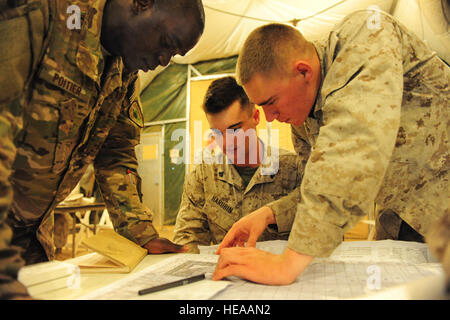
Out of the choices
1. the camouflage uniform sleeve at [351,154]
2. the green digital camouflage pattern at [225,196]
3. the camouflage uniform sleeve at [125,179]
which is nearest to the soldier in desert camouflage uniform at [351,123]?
the camouflage uniform sleeve at [351,154]

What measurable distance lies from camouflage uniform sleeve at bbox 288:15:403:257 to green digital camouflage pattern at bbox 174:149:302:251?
3.05 feet

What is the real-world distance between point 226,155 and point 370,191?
3.78ft

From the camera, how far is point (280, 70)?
32.6 inches

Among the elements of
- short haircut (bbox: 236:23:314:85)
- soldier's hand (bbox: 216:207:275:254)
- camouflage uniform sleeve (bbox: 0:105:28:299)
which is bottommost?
soldier's hand (bbox: 216:207:275:254)

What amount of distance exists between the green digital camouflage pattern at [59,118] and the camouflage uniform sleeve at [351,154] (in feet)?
1.71

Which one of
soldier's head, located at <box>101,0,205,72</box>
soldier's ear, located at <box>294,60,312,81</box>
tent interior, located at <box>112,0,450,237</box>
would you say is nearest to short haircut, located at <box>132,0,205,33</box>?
soldier's head, located at <box>101,0,205,72</box>

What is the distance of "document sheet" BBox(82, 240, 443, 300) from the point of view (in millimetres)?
562

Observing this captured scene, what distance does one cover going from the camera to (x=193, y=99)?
5312mm

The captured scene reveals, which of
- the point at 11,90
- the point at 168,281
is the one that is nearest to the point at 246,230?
the point at 168,281

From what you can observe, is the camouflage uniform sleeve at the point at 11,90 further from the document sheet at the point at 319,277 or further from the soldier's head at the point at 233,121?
the soldier's head at the point at 233,121

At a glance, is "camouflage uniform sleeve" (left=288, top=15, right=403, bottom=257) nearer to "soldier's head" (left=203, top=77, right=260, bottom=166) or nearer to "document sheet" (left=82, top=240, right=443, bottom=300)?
"document sheet" (left=82, top=240, right=443, bottom=300)

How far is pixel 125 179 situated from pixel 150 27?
1.74 feet

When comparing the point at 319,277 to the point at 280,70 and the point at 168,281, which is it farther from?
the point at 280,70
